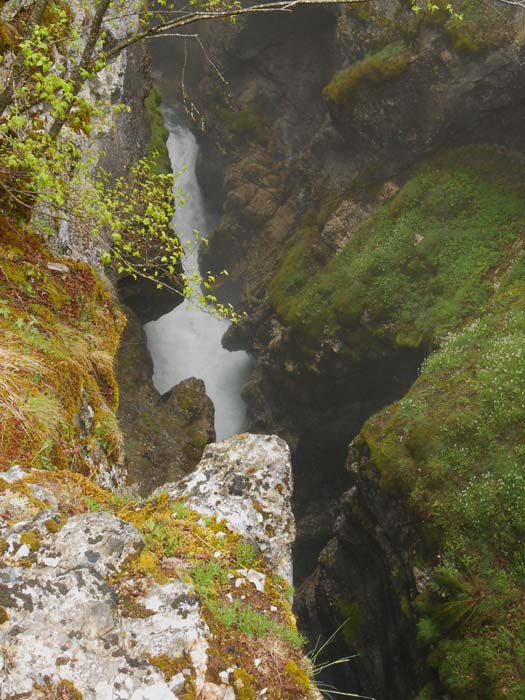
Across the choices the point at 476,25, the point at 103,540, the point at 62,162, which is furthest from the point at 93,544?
the point at 476,25

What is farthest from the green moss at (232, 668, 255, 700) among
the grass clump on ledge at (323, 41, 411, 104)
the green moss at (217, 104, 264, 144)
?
the green moss at (217, 104, 264, 144)

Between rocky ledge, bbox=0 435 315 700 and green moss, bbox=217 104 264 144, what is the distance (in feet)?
89.7

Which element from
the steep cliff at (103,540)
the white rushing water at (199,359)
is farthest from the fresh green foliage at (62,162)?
the white rushing water at (199,359)

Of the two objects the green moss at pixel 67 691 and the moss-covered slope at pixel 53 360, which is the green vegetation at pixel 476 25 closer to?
the moss-covered slope at pixel 53 360

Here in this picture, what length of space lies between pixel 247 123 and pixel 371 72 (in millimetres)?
10445

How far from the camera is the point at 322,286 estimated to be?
70.6ft

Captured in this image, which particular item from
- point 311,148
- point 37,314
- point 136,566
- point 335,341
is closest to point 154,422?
point 335,341

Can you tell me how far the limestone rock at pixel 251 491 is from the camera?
5.78 meters

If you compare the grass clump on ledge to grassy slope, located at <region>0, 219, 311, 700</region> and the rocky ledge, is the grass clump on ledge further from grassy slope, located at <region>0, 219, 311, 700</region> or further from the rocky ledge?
the rocky ledge

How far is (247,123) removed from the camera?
28.8 meters

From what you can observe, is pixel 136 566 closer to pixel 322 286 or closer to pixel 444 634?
pixel 444 634

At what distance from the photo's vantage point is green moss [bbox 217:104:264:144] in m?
28.8

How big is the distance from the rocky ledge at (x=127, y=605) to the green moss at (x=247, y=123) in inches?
1076

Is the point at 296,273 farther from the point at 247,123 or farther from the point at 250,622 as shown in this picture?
the point at 250,622
